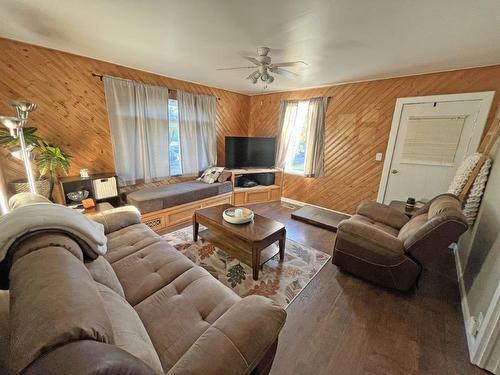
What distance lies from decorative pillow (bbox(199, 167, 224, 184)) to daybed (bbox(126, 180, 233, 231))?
12 centimetres

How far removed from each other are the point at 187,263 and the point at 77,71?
2.89 m

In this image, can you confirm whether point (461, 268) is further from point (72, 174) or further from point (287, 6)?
point (72, 174)

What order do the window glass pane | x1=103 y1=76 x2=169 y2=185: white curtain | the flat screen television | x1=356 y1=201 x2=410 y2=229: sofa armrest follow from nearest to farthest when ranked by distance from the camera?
1. x1=356 y1=201 x2=410 y2=229: sofa armrest
2. x1=103 y1=76 x2=169 y2=185: white curtain
3. the window glass pane
4. the flat screen television

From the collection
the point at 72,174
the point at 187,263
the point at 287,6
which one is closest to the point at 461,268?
the point at 187,263

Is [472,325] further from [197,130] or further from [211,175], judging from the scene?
[197,130]

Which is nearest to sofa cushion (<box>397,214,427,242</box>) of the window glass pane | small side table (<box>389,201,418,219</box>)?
small side table (<box>389,201,418,219</box>)

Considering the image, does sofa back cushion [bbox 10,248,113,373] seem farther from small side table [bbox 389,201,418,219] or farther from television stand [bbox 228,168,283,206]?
television stand [bbox 228,168,283,206]

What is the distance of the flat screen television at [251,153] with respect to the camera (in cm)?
422

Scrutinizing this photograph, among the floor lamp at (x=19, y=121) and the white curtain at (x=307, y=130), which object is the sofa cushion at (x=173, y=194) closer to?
the floor lamp at (x=19, y=121)

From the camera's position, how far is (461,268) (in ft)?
7.19

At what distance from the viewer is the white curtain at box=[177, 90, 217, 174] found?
3.70m

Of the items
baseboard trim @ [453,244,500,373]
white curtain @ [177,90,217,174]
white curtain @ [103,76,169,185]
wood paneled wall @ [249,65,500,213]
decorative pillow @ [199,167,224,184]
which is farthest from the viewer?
decorative pillow @ [199,167,224,184]

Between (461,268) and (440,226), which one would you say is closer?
(440,226)

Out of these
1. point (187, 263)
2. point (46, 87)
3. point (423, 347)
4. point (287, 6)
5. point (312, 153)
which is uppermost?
point (287, 6)
